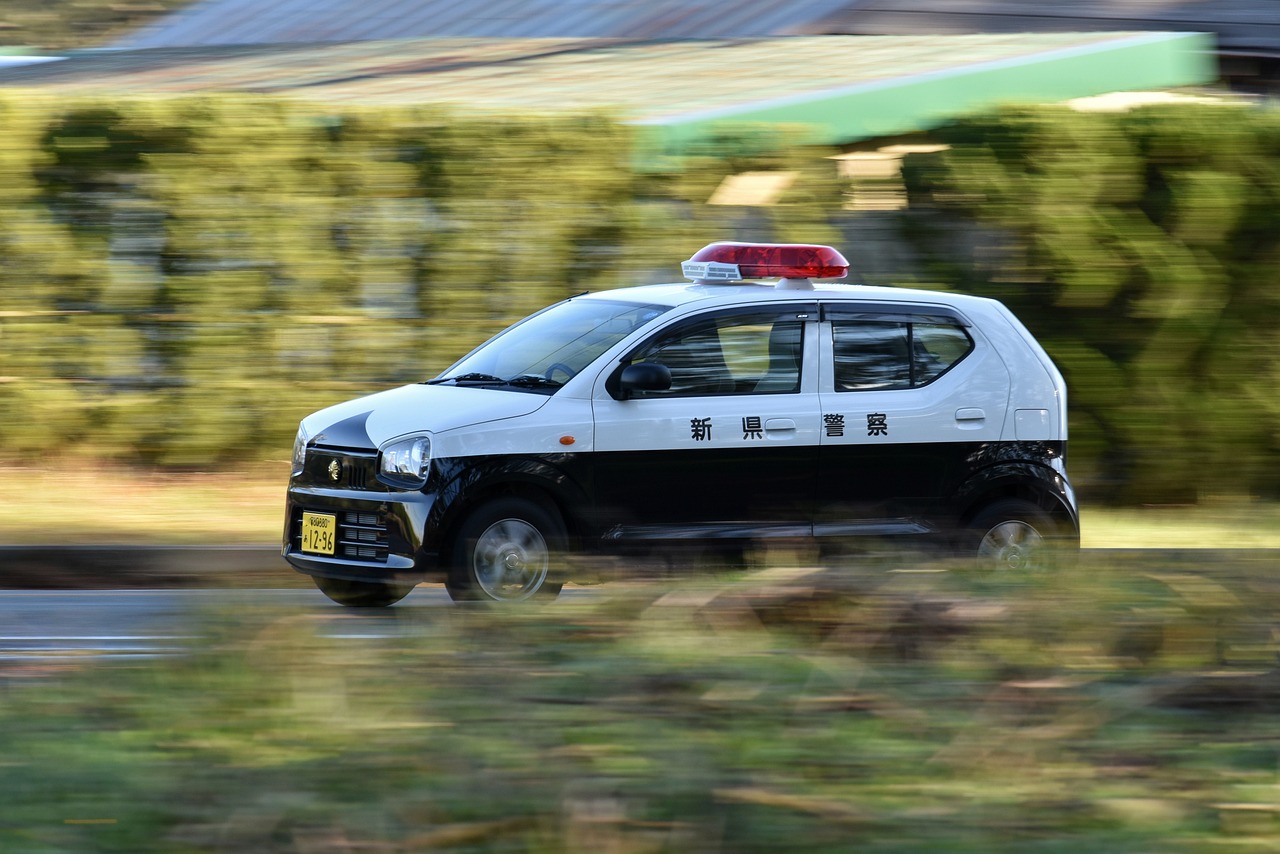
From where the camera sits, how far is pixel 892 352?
27.6ft

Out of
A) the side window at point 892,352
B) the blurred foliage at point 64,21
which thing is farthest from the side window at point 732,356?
the blurred foliage at point 64,21

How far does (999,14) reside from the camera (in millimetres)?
19391

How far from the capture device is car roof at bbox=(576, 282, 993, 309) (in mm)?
8305

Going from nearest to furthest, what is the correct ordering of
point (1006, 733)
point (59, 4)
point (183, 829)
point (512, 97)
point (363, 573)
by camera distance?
point (183, 829) → point (1006, 733) → point (363, 573) → point (512, 97) → point (59, 4)

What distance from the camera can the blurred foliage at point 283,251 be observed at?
1204cm

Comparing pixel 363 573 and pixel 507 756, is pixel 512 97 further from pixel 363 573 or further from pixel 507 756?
pixel 507 756

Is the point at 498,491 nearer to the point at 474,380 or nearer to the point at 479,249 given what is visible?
the point at 474,380

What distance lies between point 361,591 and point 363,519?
16.3 inches

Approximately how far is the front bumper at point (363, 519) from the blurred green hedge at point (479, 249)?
4217 millimetres

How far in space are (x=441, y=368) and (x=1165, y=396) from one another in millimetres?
5238

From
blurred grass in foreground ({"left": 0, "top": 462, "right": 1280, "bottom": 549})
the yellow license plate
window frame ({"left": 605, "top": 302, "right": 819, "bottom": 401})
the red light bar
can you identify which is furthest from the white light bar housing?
blurred grass in foreground ({"left": 0, "top": 462, "right": 1280, "bottom": 549})

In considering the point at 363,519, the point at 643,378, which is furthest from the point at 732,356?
the point at 363,519

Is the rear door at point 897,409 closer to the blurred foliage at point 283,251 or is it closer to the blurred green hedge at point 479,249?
the blurred green hedge at point 479,249

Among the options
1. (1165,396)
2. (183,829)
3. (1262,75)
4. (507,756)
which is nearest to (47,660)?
(183,829)
